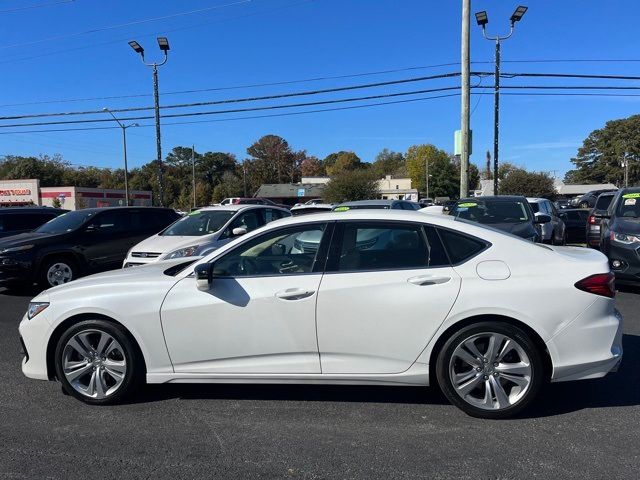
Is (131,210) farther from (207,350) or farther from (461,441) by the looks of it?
(461,441)

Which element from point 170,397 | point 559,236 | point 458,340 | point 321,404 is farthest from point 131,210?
point 559,236

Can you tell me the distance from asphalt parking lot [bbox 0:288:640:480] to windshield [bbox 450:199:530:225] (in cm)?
579

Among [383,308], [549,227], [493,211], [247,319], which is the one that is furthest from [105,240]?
[549,227]

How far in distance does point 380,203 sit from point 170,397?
835cm

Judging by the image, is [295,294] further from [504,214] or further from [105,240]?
[105,240]

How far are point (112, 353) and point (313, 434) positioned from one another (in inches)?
70.8

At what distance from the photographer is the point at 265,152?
376 feet

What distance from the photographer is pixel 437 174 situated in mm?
98875

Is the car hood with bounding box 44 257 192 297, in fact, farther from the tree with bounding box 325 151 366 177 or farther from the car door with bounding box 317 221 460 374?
the tree with bounding box 325 151 366 177

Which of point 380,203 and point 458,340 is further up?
point 380,203

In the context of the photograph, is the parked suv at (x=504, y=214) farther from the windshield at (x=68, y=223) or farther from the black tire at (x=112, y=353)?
the windshield at (x=68, y=223)

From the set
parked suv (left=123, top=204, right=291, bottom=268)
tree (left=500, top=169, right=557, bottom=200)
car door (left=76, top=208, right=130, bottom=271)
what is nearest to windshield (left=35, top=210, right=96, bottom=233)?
car door (left=76, top=208, right=130, bottom=271)

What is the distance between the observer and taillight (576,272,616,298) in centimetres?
371

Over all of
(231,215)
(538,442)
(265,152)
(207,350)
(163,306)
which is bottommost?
(538,442)
